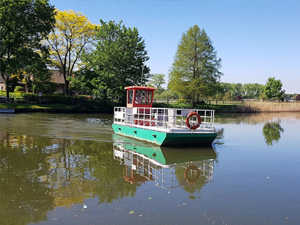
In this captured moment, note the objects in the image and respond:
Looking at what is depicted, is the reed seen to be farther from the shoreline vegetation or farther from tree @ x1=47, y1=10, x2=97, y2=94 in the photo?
tree @ x1=47, y1=10, x2=97, y2=94

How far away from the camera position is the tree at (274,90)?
9288 cm

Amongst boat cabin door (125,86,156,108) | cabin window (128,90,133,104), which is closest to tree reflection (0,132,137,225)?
boat cabin door (125,86,156,108)

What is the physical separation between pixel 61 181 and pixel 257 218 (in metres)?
5.65

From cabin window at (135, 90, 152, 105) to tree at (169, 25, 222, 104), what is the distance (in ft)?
122

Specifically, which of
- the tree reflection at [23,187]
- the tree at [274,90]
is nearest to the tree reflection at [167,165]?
the tree reflection at [23,187]

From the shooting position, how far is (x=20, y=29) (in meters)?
39.9

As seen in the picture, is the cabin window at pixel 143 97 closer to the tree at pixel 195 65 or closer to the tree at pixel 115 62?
the tree at pixel 115 62

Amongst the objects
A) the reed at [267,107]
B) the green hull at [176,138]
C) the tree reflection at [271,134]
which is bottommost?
the tree reflection at [271,134]

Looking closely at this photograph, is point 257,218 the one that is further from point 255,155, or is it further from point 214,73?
point 214,73

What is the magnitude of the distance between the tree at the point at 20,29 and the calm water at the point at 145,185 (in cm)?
2783

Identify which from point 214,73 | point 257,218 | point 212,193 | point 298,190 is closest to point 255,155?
point 298,190

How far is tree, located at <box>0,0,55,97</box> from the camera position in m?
38.7

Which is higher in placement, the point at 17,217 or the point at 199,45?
the point at 199,45

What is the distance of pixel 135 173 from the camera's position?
407 inches
